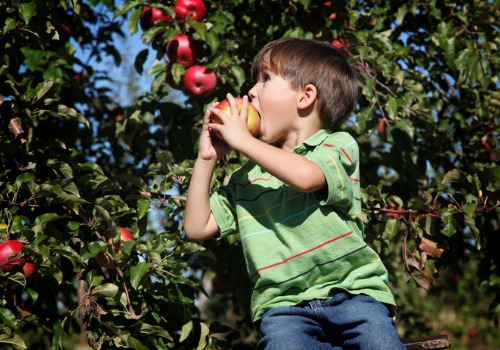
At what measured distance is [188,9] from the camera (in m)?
2.73

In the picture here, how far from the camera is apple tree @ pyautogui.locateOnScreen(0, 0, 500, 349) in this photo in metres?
2.14

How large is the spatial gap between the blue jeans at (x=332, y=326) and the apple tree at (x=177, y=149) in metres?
0.54

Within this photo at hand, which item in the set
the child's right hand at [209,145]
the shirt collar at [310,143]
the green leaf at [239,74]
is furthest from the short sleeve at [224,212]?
the green leaf at [239,74]

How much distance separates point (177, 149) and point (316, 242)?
1.31 m

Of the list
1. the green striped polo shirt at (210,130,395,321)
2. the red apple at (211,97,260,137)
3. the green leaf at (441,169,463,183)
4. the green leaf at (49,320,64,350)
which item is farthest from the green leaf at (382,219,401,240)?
the green leaf at (49,320,64,350)

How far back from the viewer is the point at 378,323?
1622 mm

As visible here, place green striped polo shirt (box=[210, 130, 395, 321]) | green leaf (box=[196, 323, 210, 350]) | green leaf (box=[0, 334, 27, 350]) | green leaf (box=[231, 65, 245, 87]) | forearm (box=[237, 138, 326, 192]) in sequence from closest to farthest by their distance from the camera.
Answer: forearm (box=[237, 138, 326, 192])
green striped polo shirt (box=[210, 130, 395, 321])
green leaf (box=[0, 334, 27, 350])
green leaf (box=[196, 323, 210, 350])
green leaf (box=[231, 65, 245, 87])

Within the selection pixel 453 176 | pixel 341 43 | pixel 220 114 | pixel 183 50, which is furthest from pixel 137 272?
pixel 341 43

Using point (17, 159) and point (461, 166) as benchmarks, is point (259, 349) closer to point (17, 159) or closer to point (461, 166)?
point (17, 159)

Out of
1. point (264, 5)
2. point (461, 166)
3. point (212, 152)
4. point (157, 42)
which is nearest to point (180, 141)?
point (157, 42)

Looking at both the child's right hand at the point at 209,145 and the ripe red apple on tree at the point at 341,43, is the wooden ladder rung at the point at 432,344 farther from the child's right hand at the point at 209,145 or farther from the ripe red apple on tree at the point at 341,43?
the ripe red apple on tree at the point at 341,43

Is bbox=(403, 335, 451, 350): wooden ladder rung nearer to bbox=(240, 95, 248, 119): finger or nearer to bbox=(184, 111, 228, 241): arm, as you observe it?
bbox=(184, 111, 228, 241): arm

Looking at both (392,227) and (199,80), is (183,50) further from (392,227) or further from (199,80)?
(392,227)

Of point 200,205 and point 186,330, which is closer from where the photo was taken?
point 200,205
